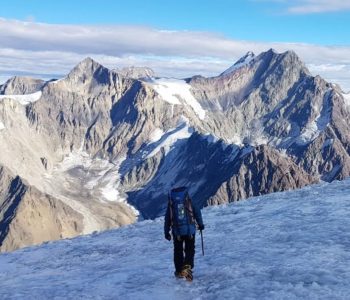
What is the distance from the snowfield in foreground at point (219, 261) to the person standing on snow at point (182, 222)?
566 millimetres

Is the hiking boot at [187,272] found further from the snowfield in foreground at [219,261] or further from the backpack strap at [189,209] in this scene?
the backpack strap at [189,209]

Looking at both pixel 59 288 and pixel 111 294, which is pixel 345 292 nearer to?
pixel 111 294

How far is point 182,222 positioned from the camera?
18.0 m

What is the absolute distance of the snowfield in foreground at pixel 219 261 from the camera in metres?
16.8

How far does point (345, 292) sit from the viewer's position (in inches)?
601

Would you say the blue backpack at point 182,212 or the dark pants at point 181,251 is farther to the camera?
the dark pants at point 181,251

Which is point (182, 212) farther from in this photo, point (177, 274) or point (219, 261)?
point (219, 261)

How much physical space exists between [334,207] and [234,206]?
8497mm

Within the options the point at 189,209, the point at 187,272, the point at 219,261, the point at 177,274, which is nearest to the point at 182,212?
the point at 189,209

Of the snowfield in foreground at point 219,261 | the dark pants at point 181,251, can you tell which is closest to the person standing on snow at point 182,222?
the dark pants at point 181,251

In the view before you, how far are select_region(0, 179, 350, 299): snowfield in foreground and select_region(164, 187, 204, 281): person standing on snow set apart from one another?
566mm

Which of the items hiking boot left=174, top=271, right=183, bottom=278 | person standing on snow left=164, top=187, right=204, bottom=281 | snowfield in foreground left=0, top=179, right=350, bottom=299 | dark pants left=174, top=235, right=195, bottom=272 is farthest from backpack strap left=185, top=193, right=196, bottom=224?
snowfield in foreground left=0, top=179, right=350, bottom=299

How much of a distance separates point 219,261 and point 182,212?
11.1 feet

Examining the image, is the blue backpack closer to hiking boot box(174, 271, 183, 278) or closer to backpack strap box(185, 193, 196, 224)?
backpack strap box(185, 193, 196, 224)
